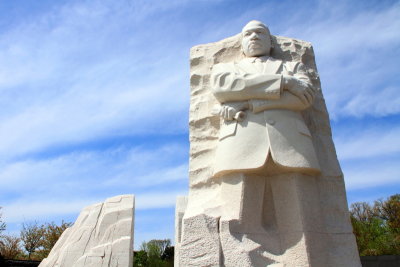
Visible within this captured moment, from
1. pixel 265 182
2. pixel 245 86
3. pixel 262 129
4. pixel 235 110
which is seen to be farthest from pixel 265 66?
pixel 265 182

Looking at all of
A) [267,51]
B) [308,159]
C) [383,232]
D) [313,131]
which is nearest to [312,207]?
[308,159]

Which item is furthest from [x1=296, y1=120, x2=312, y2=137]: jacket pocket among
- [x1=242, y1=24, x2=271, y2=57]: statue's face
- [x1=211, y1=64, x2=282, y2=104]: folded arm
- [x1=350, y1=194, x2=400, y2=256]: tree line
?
[x1=350, y1=194, x2=400, y2=256]: tree line

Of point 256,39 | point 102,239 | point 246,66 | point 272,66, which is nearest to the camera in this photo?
point 272,66

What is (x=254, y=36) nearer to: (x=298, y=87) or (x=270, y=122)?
(x=298, y=87)

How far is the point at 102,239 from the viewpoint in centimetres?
792

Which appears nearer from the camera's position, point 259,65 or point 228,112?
point 228,112

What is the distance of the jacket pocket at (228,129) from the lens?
3.99 meters

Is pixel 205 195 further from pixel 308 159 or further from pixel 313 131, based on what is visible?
pixel 313 131

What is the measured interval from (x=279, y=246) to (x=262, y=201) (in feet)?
1.49

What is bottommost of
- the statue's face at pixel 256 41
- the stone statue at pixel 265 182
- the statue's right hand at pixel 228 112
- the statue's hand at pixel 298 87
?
the stone statue at pixel 265 182

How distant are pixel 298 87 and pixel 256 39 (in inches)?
36.5

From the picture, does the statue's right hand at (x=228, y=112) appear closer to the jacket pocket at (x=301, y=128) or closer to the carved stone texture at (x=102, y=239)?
the jacket pocket at (x=301, y=128)

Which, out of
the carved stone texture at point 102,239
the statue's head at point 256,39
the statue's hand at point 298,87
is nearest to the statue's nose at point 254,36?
the statue's head at point 256,39

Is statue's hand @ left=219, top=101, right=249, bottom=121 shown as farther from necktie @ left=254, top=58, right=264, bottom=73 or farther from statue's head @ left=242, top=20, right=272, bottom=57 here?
statue's head @ left=242, top=20, right=272, bottom=57
